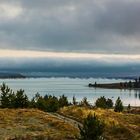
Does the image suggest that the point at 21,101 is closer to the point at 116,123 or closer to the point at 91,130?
the point at 116,123

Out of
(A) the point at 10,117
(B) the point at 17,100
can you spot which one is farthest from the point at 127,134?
(B) the point at 17,100

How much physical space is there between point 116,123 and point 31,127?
13578 millimetres

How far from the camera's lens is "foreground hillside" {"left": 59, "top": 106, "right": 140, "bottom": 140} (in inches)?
2298

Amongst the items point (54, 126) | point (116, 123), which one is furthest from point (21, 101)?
point (116, 123)

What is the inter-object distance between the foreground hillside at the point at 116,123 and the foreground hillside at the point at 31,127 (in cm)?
545

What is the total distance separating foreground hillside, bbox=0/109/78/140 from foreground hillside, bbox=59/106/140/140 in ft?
17.9

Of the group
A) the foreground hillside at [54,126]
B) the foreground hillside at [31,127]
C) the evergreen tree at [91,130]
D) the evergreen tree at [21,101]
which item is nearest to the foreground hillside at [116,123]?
the foreground hillside at [54,126]

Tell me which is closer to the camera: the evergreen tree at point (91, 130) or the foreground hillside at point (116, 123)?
the evergreen tree at point (91, 130)

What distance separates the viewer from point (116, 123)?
62844 millimetres

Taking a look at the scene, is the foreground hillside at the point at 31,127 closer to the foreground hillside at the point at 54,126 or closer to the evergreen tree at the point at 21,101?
the foreground hillside at the point at 54,126

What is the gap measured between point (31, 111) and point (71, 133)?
13.8 meters

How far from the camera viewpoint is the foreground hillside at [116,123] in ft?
192

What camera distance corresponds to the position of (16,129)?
55.4 meters

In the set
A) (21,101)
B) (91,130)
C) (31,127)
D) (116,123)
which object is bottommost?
(31,127)
